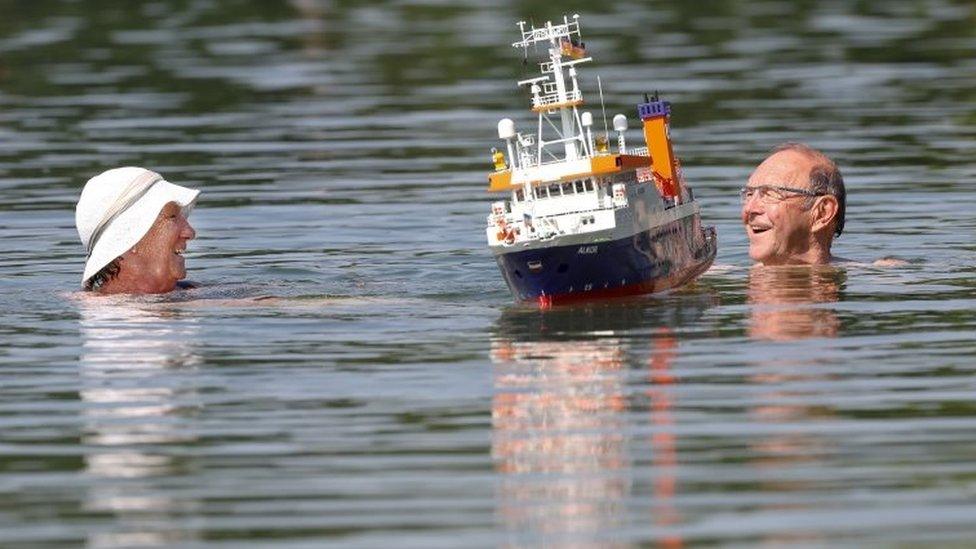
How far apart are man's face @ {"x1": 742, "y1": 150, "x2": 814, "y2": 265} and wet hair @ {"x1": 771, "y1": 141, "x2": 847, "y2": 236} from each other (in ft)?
0.14

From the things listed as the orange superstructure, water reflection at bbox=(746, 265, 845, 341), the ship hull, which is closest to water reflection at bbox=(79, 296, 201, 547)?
the ship hull

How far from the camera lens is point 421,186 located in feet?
71.1

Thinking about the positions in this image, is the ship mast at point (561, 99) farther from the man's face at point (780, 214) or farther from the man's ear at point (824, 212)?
the man's ear at point (824, 212)

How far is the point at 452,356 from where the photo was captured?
41.5 feet

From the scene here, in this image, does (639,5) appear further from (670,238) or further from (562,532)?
(562,532)

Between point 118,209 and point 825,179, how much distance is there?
5.15 m

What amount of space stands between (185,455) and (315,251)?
8001 mm

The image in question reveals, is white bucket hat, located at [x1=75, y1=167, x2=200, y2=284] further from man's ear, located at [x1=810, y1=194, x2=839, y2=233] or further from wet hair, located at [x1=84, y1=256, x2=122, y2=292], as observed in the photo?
man's ear, located at [x1=810, y1=194, x2=839, y2=233]

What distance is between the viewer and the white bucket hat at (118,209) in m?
15.0

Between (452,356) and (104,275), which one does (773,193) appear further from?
(104,275)

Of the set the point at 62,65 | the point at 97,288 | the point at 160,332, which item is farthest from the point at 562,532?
the point at 62,65

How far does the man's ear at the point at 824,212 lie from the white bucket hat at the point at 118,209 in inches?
181

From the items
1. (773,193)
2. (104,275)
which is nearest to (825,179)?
(773,193)

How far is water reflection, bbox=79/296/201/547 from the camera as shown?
9.19 m
